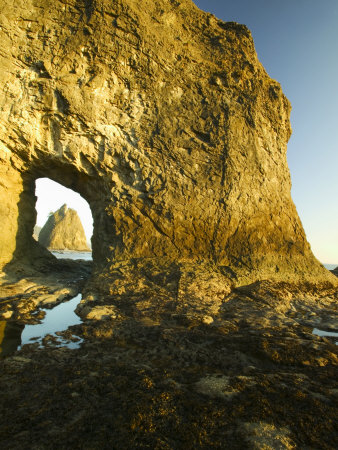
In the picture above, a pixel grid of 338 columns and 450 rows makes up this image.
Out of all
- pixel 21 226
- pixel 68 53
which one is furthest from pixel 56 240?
pixel 68 53

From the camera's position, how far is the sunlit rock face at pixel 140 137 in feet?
35.6

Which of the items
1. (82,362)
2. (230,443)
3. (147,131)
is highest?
(147,131)

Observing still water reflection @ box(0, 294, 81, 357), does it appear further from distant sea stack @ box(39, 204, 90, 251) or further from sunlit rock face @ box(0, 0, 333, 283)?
distant sea stack @ box(39, 204, 90, 251)

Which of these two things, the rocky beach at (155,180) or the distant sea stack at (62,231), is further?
the distant sea stack at (62,231)

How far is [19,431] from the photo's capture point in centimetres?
284

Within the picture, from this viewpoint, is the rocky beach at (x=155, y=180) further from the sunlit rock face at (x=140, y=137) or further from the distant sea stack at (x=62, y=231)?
the distant sea stack at (x=62, y=231)

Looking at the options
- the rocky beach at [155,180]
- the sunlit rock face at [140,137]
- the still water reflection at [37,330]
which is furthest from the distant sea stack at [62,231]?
the still water reflection at [37,330]

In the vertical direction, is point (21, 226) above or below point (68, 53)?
below

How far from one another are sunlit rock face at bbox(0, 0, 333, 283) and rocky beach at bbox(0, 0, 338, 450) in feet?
0.21

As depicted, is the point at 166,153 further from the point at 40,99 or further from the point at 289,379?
the point at 289,379

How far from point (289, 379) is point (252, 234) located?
809cm

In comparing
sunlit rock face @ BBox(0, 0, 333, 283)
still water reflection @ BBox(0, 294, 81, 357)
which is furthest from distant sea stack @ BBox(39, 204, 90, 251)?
still water reflection @ BBox(0, 294, 81, 357)

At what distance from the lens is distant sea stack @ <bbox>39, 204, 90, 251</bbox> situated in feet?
174

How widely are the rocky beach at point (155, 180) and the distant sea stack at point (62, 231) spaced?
43.7m
